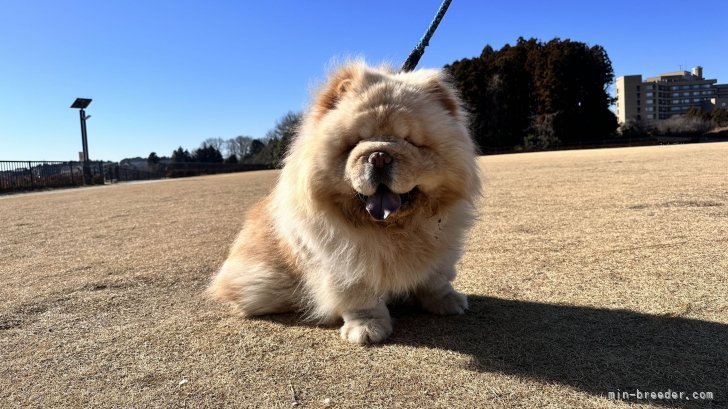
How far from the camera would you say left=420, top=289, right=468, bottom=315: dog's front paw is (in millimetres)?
2297

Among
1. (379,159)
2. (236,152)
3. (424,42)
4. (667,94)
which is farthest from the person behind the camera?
(667,94)

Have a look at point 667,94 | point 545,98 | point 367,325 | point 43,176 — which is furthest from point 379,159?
point 667,94

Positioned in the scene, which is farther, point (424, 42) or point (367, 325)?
point (424, 42)

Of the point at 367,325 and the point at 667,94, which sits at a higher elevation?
the point at 667,94

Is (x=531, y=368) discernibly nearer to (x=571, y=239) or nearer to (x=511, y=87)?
(x=571, y=239)

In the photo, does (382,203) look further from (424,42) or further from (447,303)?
(424,42)

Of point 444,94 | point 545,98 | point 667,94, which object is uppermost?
point 667,94

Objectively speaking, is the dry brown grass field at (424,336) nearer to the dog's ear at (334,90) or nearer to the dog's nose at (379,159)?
the dog's nose at (379,159)

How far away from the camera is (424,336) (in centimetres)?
205

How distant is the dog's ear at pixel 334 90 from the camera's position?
2.08 metres

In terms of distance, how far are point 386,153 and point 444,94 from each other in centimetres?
58

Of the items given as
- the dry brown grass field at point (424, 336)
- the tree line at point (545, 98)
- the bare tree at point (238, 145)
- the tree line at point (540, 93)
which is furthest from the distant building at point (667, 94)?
the dry brown grass field at point (424, 336)

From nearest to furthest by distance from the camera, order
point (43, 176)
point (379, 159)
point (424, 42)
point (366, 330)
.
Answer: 1. point (379, 159)
2. point (366, 330)
3. point (424, 42)
4. point (43, 176)

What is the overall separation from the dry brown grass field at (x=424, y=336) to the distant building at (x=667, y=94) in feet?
234
